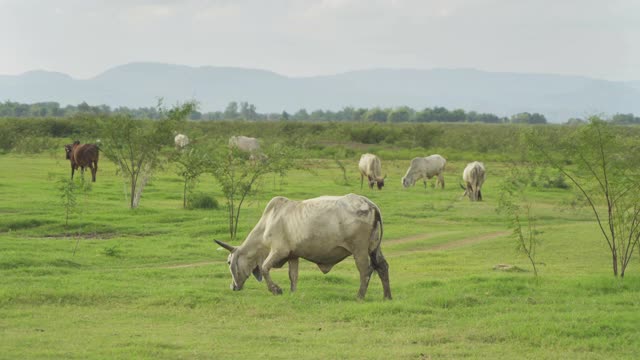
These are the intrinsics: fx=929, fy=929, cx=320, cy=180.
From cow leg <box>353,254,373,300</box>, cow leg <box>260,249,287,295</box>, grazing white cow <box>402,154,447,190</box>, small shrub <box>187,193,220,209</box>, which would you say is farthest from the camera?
grazing white cow <box>402,154,447,190</box>

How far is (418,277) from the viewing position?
20.8 meters

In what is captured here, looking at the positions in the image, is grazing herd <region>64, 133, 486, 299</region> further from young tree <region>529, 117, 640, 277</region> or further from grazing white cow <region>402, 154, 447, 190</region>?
grazing white cow <region>402, 154, 447, 190</region>

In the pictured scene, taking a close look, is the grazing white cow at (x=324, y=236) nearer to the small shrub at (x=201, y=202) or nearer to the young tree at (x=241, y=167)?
the young tree at (x=241, y=167)

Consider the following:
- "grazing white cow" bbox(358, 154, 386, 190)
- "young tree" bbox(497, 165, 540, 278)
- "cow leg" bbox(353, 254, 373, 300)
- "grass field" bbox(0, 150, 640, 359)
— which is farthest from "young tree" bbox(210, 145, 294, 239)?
"grazing white cow" bbox(358, 154, 386, 190)

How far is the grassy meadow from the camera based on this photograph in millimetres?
13461

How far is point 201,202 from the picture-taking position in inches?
1363

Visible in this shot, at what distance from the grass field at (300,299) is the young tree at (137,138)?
3894 mm

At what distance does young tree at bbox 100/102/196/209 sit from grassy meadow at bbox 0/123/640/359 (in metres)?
3.45

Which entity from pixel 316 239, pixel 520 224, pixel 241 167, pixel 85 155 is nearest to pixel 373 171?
pixel 85 155

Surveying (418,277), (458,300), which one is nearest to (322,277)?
(418,277)

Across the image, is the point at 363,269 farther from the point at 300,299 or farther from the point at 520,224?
the point at 520,224

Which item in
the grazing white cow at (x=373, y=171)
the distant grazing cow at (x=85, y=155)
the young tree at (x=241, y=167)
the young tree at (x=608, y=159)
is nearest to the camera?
the young tree at (x=608, y=159)

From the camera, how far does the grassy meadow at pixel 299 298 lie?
44.2 ft

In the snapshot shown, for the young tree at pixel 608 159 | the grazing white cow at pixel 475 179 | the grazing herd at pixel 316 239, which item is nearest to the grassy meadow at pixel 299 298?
the grazing herd at pixel 316 239
